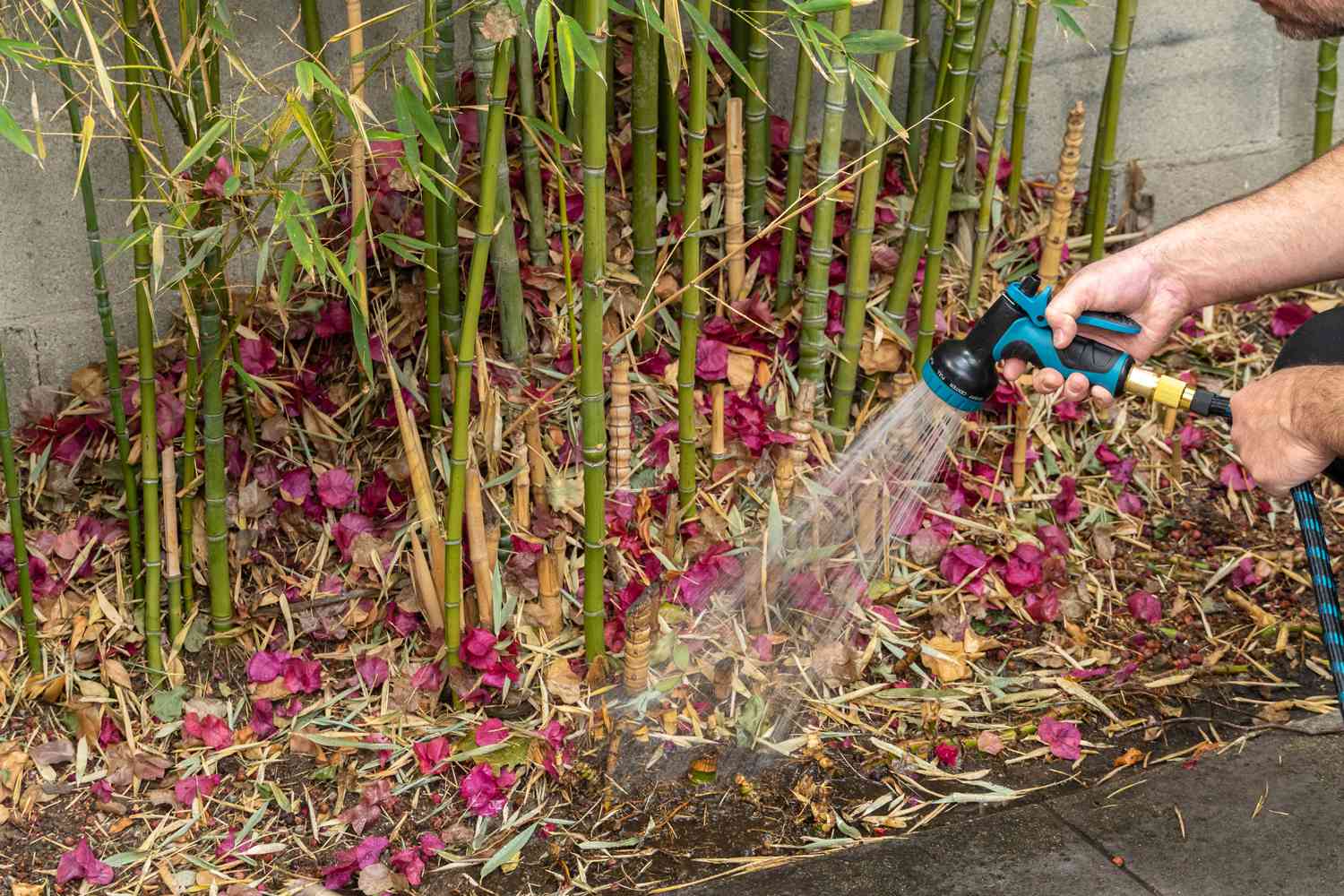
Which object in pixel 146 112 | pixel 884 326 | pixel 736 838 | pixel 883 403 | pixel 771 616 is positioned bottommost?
pixel 736 838

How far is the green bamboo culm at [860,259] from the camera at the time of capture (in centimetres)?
216

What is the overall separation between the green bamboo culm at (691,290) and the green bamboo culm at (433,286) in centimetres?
40

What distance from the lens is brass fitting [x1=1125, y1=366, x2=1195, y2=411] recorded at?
1621 millimetres

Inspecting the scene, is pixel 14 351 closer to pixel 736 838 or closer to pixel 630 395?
pixel 630 395

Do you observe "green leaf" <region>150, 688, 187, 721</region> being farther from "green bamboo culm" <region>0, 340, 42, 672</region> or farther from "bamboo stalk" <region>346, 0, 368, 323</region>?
"bamboo stalk" <region>346, 0, 368, 323</region>

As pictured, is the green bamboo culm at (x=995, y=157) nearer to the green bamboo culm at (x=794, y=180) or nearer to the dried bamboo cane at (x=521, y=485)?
the green bamboo culm at (x=794, y=180)

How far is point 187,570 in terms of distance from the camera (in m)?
2.20

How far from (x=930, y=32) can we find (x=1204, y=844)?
163cm

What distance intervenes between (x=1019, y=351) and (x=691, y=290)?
58 centimetres

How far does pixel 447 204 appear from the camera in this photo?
78.9 inches

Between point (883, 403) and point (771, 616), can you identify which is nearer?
point (771, 616)

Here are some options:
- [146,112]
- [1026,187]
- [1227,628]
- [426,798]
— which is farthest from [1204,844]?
[146,112]

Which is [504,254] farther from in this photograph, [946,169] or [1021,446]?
[1021,446]

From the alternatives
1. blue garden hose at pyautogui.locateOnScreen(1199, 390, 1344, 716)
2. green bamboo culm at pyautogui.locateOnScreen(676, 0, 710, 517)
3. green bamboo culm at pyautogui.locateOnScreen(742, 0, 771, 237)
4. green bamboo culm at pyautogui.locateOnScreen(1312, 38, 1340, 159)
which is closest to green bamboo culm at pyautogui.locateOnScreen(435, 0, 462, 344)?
green bamboo culm at pyautogui.locateOnScreen(676, 0, 710, 517)
